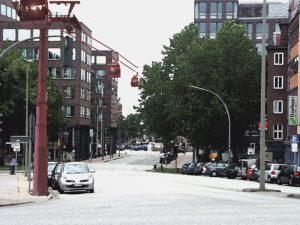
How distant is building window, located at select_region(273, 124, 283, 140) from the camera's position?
8056 cm

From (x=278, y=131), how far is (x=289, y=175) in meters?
32.0

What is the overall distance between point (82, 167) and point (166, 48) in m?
56.7

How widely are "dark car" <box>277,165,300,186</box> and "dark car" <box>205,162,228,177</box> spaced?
1722 cm

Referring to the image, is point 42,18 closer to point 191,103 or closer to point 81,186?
point 81,186

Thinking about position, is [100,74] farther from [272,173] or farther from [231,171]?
[272,173]

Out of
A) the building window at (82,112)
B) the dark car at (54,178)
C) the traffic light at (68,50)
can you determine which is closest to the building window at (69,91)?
the building window at (82,112)

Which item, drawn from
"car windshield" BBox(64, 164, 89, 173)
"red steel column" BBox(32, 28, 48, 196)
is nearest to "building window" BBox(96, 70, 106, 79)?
"car windshield" BBox(64, 164, 89, 173)

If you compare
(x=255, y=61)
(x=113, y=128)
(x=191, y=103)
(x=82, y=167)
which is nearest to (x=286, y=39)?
(x=255, y=61)

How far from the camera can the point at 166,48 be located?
9106 cm

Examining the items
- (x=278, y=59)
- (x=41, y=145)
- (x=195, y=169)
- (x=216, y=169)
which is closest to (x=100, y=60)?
(x=278, y=59)

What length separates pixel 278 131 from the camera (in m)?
80.8

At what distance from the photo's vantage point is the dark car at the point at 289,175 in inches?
1892

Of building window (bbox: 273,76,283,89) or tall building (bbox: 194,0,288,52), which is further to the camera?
tall building (bbox: 194,0,288,52)

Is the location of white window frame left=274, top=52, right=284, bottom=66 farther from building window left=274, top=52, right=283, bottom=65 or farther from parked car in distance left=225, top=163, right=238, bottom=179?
parked car in distance left=225, top=163, right=238, bottom=179
